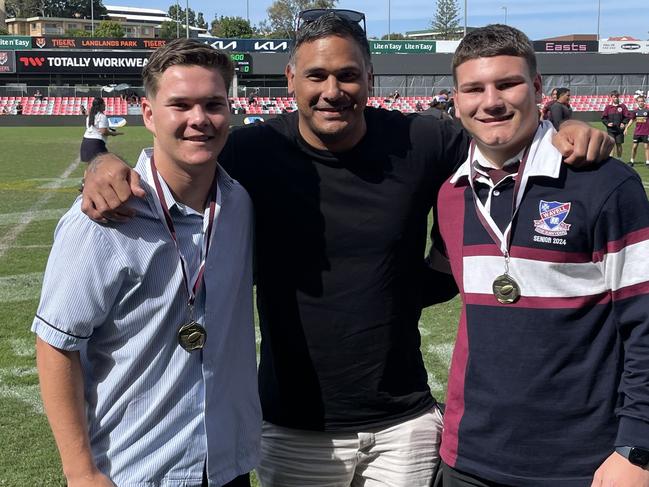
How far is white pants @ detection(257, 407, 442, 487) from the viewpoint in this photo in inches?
111

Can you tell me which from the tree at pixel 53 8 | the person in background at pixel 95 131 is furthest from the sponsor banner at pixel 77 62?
the tree at pixel 53 8

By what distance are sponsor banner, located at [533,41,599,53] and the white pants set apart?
207 ft

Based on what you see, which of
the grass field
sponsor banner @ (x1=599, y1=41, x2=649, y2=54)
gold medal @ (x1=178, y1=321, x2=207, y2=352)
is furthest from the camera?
sponsor banner @ (x1=599, y1=41, x2=649, y2=54)

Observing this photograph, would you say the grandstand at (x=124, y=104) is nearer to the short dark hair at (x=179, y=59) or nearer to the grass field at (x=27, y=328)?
the grass field at (x=27, y=328)

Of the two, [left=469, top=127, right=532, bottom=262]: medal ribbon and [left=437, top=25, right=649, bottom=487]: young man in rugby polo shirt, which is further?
[left=469, top=127, right=532, bottom=262]: medal ribbon

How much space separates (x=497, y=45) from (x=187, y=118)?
3.07ft

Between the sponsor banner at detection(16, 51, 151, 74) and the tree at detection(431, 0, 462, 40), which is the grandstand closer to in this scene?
the sponsor banner at detection(16, 51, 151, 74)

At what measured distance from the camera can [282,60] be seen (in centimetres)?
5434

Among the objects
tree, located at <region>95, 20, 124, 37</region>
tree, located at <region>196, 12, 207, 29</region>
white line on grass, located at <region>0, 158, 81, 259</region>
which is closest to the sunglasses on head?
white line on grass, located at <region>0, 158, 81, 259</region>

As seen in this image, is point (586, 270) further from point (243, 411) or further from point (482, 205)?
point (243, 411)

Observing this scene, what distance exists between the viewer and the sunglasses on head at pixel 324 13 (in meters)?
2.94

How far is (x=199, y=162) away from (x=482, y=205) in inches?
33.3

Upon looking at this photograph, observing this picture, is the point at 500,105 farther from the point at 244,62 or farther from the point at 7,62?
the point at 7,62

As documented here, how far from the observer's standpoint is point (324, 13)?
9.80 feet
